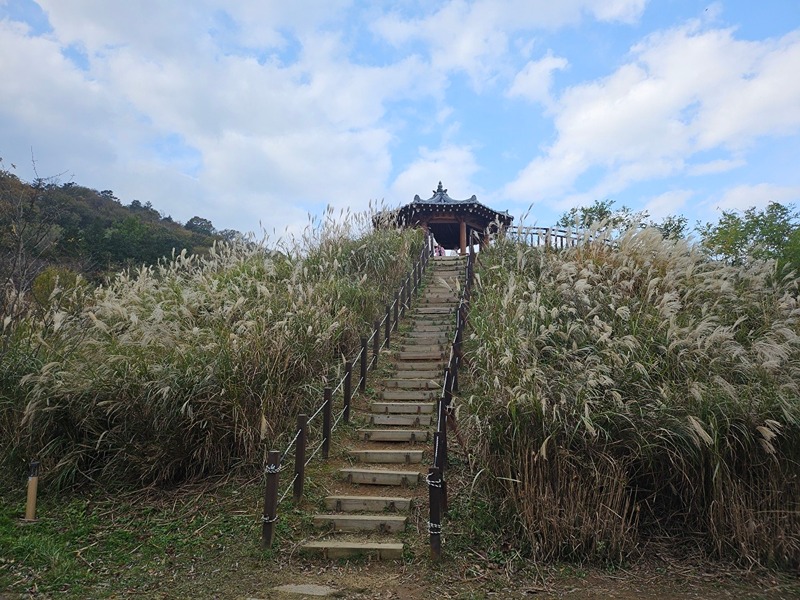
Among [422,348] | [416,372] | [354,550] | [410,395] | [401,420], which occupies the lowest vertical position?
[354,550]

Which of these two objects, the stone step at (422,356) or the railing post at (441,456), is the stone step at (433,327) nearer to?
the stone step at (422,356)

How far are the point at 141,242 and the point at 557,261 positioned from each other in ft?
68.2

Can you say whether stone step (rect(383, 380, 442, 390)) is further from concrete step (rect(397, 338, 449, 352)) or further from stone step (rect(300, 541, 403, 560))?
stone step (rect(300, 541, 403, 560))

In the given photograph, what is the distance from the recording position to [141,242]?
23484mm

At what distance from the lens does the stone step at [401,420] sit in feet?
21.5

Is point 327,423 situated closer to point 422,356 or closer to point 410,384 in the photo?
point 410,384

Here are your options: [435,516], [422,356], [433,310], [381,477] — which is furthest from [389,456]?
[433,310]

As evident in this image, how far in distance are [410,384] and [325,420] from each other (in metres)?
2.07

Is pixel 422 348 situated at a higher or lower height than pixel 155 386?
higher

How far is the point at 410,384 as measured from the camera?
25.3 feet

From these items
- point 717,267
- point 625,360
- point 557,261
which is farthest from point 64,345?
point 717,267

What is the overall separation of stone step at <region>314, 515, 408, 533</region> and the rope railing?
0.43m

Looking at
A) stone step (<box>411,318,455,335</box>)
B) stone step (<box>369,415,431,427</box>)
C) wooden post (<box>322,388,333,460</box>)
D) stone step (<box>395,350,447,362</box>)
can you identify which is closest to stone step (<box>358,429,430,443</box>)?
stone step (<box>369,415,431,427</box>)

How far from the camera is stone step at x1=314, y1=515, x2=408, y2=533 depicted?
179 inches
